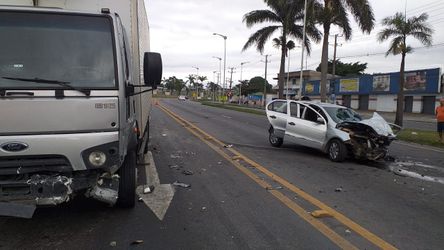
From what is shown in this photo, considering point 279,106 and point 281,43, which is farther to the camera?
point 281,43

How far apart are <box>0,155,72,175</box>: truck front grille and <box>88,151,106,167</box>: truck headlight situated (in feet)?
0.79

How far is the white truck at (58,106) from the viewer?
4738mm

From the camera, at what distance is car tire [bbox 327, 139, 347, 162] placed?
1099cm

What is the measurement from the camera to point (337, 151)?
1110 cm

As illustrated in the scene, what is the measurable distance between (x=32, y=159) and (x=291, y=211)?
11.3 feet

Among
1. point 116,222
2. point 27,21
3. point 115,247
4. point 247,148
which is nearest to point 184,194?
point 116,222

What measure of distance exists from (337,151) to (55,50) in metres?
7.80

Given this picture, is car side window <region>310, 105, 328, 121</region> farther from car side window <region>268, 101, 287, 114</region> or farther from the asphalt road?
the asphalt road

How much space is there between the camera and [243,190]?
755 centimetres

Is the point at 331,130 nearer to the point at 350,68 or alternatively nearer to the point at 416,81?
the point at 416,81

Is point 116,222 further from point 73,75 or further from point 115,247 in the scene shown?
point 73,75

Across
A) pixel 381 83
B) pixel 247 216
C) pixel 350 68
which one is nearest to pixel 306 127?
pixel 247 216

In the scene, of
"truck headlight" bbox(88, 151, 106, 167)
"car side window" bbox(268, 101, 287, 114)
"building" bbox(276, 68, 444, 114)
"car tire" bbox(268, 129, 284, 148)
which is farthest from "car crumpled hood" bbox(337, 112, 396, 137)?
"building" bbox(276, 68, 444, 114)

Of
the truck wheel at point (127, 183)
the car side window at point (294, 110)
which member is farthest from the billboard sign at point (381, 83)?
the truck wheel at point (127, 183)
